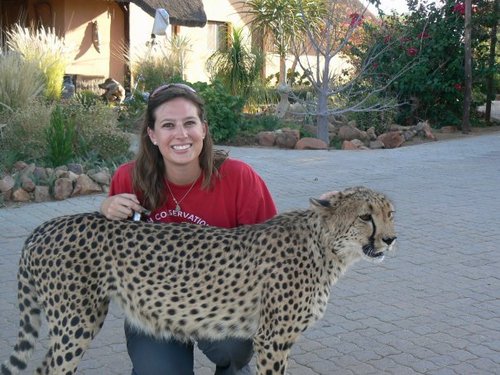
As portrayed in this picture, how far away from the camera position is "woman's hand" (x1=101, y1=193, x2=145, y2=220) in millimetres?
3420

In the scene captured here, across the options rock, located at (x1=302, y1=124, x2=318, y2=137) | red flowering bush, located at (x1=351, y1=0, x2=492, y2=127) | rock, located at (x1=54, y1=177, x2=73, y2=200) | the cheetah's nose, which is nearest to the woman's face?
the cheetah's nose

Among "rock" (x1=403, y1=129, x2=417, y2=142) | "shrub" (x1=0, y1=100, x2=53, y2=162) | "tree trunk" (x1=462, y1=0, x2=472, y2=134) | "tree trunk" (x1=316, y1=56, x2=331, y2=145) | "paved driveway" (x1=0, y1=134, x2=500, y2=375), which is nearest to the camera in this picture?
"paved driveway" (x1=0, y1=134, x2=500, y2=375)

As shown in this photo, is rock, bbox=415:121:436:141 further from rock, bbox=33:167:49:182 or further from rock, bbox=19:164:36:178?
rock, bbox=19:164:36:178

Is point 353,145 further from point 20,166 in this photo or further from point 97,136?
point 20,166

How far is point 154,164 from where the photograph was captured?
371 cm

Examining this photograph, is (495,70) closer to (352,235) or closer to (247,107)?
(247,107)

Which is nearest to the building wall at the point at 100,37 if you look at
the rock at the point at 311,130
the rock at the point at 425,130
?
the rock at the point at 311,130

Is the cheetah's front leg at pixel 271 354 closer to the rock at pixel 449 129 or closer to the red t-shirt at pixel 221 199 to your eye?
the red t-shirt at pixel 221 199

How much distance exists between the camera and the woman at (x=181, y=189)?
3.53 metres

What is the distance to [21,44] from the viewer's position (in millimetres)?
14172

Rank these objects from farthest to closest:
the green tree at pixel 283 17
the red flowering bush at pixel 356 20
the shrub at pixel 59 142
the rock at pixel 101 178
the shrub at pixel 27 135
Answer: the green tree at pixel 283 17 < the red flowering bush at pixel 356 20 < the shrub at pixel 27 135 < the shrub at pixel 59 142 < the rock at pixel 101 178

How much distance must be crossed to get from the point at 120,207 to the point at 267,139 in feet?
34.8

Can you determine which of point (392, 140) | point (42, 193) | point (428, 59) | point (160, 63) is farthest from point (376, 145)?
point (42, 193)

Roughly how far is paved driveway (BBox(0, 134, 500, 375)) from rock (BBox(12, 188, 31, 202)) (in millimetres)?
225
